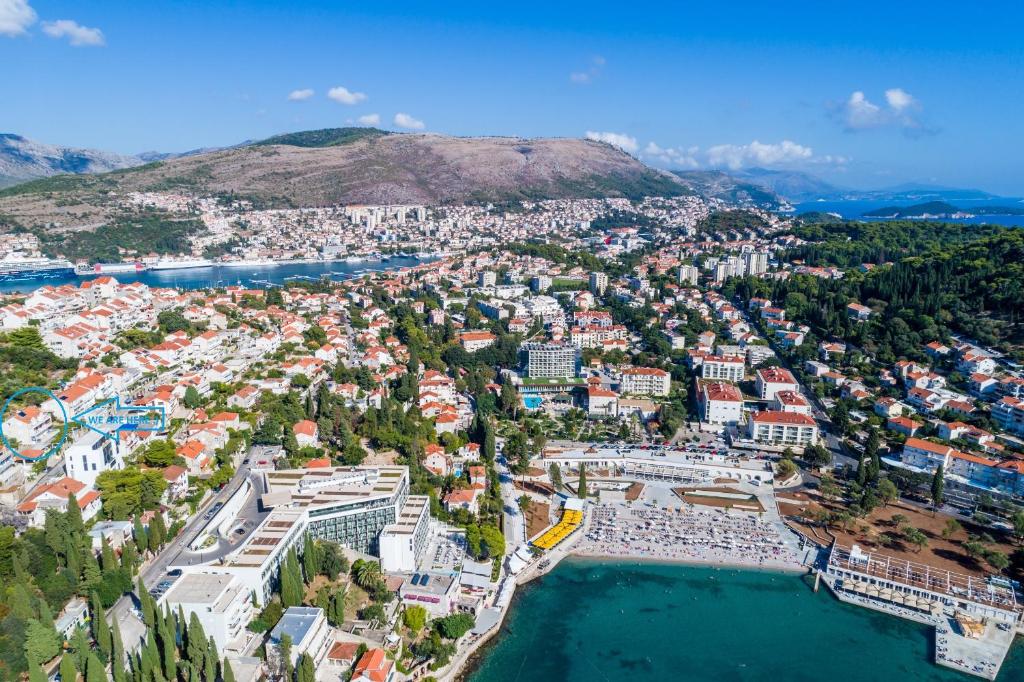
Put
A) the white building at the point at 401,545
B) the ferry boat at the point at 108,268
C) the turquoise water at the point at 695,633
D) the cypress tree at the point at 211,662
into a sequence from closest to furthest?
the cypress tree at the point at 211,662, the turquoise water at the point at 695,633, the white building at the point at 401,545, the ferry boat at the point at 108,268

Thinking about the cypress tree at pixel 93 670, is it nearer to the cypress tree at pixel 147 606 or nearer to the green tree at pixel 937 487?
the cypress tree at pixel 147 606

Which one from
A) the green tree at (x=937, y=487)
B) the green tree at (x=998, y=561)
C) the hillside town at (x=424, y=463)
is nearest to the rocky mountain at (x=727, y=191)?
the hillside town at (x=424, y=463)

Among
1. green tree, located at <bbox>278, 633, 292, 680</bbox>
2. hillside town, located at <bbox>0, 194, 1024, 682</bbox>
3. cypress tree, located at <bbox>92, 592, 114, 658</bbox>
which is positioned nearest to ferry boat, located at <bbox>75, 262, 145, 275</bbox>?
hillside town, located at <bbox>0, 194, 1024, 682</bbox>

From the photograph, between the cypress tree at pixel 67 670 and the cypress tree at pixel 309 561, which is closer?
the cypress tree at pixel 67 670

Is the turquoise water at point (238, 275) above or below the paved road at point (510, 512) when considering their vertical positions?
above

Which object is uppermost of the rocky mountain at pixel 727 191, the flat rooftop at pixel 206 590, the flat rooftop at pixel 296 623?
the rocky mountain at pixel 727 191

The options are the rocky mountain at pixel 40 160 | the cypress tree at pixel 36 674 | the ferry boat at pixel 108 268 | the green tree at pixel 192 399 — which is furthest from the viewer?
the rocky mountain at pixel 40 160

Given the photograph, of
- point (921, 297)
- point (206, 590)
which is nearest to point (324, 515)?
point (206, 590)
